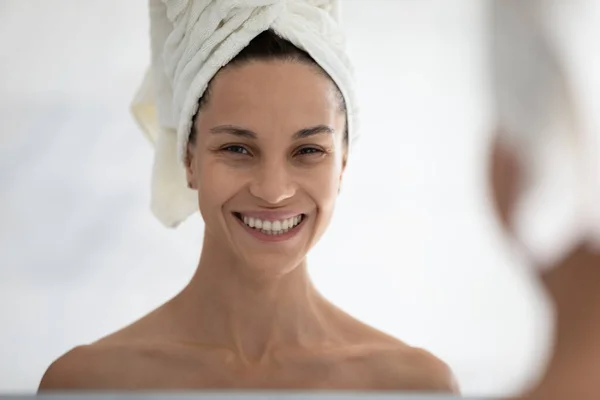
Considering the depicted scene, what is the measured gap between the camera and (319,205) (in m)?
1.01

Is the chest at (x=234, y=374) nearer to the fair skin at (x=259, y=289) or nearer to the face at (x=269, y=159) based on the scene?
the fair skin at (x=259, y=289)

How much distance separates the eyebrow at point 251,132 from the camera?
974 millimetres

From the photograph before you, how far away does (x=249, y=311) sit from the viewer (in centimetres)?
107

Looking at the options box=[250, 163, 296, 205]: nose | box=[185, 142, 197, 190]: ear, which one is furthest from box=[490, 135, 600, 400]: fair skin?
box=[185, 142, 197, 190]: ear

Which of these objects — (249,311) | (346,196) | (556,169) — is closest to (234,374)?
(249,311)

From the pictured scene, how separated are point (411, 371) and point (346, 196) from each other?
27 centimetres

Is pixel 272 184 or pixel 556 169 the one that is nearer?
pixel 556 169

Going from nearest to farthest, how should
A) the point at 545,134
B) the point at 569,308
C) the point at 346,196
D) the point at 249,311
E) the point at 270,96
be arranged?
the point at 569,308 < the point at 545,134 < the point at 270,96 < the point at 249,311 < the point at 346,196

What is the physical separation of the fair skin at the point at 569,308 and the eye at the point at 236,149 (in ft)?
1.57

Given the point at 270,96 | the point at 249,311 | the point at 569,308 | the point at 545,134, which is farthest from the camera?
the point at 249,311

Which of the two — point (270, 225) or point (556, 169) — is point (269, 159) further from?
point (556, 169)

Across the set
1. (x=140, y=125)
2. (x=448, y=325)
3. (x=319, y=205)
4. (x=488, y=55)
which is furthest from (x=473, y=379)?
(x=140, y=125)

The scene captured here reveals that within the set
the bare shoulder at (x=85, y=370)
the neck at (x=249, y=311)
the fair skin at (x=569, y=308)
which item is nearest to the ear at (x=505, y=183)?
the fair skin at (x=569, y=308)

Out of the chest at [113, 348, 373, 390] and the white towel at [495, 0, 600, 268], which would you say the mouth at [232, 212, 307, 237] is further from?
the white towel at [495, 0, 600, 268]
